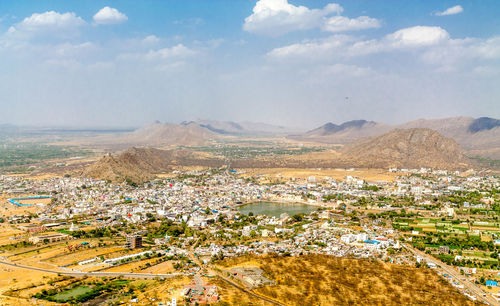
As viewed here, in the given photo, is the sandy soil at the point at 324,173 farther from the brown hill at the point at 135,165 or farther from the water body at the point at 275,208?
the water body at the point at 275,208

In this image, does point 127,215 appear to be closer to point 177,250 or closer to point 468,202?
point 177,250

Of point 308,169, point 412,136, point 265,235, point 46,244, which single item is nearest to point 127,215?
point 46,244

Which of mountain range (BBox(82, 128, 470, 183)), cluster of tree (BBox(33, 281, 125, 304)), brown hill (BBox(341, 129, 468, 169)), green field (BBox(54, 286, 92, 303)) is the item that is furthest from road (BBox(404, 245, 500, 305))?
brown hill (BBox(341, 129, 468, 169))

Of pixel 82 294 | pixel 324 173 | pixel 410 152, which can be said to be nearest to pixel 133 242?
pixel 82 294

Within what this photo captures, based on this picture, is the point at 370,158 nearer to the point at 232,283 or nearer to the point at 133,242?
the point at 133,242

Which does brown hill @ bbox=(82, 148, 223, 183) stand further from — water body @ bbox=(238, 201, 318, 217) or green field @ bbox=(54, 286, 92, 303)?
green field @ bbox=(54, 286, 92, 303)
